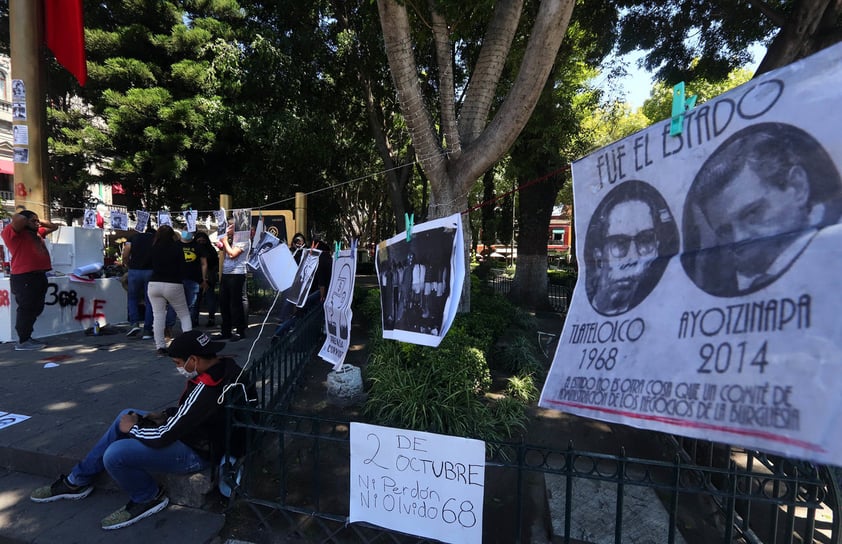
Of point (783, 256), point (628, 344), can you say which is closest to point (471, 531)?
point (628, 344)

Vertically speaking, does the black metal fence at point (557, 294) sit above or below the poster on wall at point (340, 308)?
below

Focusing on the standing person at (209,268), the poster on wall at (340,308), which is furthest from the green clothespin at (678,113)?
the standing person at (209,268)

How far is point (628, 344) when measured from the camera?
1637 mm

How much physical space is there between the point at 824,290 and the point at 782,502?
60.4 inches

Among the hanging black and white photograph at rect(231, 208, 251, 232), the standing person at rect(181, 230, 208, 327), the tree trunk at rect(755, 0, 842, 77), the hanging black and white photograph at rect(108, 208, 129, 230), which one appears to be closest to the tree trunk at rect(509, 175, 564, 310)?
the tree trunk at rect(755, 0, 842, 77)

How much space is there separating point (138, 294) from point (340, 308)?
210 inches

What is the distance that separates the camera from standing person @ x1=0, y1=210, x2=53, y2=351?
19.8 ft

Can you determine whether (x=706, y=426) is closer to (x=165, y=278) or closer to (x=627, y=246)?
(x=627, y=246)

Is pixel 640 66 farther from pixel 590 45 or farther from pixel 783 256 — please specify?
pixel 783 256

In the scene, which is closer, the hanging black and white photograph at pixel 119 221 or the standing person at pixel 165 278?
the standing person at pixel 165 278

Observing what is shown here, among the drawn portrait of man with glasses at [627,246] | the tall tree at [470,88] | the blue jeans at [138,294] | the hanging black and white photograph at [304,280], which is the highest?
the tall tree at [470,88]

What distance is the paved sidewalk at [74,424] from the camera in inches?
111

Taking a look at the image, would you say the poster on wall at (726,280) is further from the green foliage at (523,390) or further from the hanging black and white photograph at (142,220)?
the hanging black and white photograph at (142,220)

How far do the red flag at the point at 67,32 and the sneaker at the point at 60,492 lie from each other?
24.2ft
